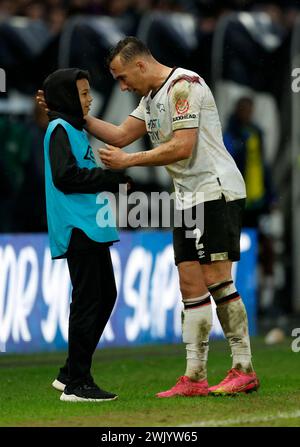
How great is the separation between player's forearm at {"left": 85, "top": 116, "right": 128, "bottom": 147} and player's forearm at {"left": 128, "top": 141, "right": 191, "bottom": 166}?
0.74 metres

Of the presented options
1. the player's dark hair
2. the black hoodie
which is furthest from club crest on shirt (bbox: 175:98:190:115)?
the black hoodie

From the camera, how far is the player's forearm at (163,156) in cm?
870

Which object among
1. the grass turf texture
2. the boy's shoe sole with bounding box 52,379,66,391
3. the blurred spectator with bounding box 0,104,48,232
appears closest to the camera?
the grass turf texture

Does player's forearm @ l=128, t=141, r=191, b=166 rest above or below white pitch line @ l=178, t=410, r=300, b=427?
above

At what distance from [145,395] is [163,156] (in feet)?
5.55

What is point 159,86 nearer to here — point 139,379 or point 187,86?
point 187,86

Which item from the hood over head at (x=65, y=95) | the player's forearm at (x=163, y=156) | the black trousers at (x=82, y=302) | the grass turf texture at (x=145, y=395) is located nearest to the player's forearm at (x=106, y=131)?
the hood over head at (x=65, y=95)

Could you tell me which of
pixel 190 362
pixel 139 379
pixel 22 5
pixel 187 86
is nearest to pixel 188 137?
pixel 187 86

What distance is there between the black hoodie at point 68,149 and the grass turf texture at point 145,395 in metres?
1.41

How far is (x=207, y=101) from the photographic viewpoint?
8.90 meters

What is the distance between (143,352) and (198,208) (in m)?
4.58

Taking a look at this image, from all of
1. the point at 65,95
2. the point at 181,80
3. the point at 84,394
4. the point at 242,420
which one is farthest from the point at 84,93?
the point at 242,420

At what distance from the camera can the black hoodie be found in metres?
8.51

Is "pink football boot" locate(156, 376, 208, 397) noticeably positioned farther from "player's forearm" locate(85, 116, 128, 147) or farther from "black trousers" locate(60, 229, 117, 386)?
"player's forearm" locate(85, 116, 128, 147)
